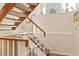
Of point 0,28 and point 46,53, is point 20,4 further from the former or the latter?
point 46,53

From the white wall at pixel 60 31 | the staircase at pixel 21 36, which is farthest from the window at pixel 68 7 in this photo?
the staircase at pixel 21 36

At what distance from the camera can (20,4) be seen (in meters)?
1.80

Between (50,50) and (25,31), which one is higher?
(25,31)

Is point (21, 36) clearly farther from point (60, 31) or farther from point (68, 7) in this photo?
point (68, 7)

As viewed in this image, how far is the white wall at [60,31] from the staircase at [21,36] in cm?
7

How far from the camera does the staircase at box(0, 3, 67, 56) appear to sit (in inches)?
67.9

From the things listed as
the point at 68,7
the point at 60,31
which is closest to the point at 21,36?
the point at 60,31

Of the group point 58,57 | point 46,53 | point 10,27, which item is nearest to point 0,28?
point 10,27

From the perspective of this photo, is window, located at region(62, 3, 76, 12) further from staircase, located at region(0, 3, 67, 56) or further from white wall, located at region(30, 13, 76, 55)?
staircase, located at region(0, 3, 67, 56)

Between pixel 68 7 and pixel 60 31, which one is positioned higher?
pixel 68 7

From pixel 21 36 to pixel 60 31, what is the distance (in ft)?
1.52

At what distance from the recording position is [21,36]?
179 cm

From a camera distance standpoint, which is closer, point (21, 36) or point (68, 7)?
point (68, 7)

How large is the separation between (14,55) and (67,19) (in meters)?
0.71
